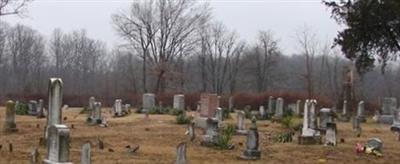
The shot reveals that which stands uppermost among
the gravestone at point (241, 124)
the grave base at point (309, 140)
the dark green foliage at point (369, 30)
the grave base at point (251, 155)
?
the dark green foliage at point (369, 30)

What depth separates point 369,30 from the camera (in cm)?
2008

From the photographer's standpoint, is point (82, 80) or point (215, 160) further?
point (82, 80)

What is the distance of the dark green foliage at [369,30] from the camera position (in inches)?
774

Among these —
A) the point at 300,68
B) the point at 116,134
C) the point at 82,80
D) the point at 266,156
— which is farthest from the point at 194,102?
the point at 300,68

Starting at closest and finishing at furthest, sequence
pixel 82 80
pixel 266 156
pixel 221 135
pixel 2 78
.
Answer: pixel 266 156
pixel 221 135
pixel 2 78
pixel 82 80

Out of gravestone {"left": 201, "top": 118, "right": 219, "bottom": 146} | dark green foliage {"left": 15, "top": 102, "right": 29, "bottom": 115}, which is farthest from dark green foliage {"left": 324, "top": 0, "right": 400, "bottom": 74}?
dark green foliage {"left": 15, "top": 102, "right": 29, "bottom": 115}

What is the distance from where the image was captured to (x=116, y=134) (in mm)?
21578

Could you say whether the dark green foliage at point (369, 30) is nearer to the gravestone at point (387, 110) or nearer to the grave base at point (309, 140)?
the grave base at point (309, 140)

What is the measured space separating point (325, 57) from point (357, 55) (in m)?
58.8

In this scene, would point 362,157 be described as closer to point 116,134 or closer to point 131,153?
point 131,153

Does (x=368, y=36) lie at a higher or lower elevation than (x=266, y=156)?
higher

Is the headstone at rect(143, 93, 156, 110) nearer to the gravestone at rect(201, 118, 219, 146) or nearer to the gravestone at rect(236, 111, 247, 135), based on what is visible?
the gravestone at rect(236, 111, 247, 135)

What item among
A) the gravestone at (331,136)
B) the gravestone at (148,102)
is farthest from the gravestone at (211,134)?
the gravestone at (148,102)

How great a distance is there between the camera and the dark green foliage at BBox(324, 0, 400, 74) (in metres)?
19.7
